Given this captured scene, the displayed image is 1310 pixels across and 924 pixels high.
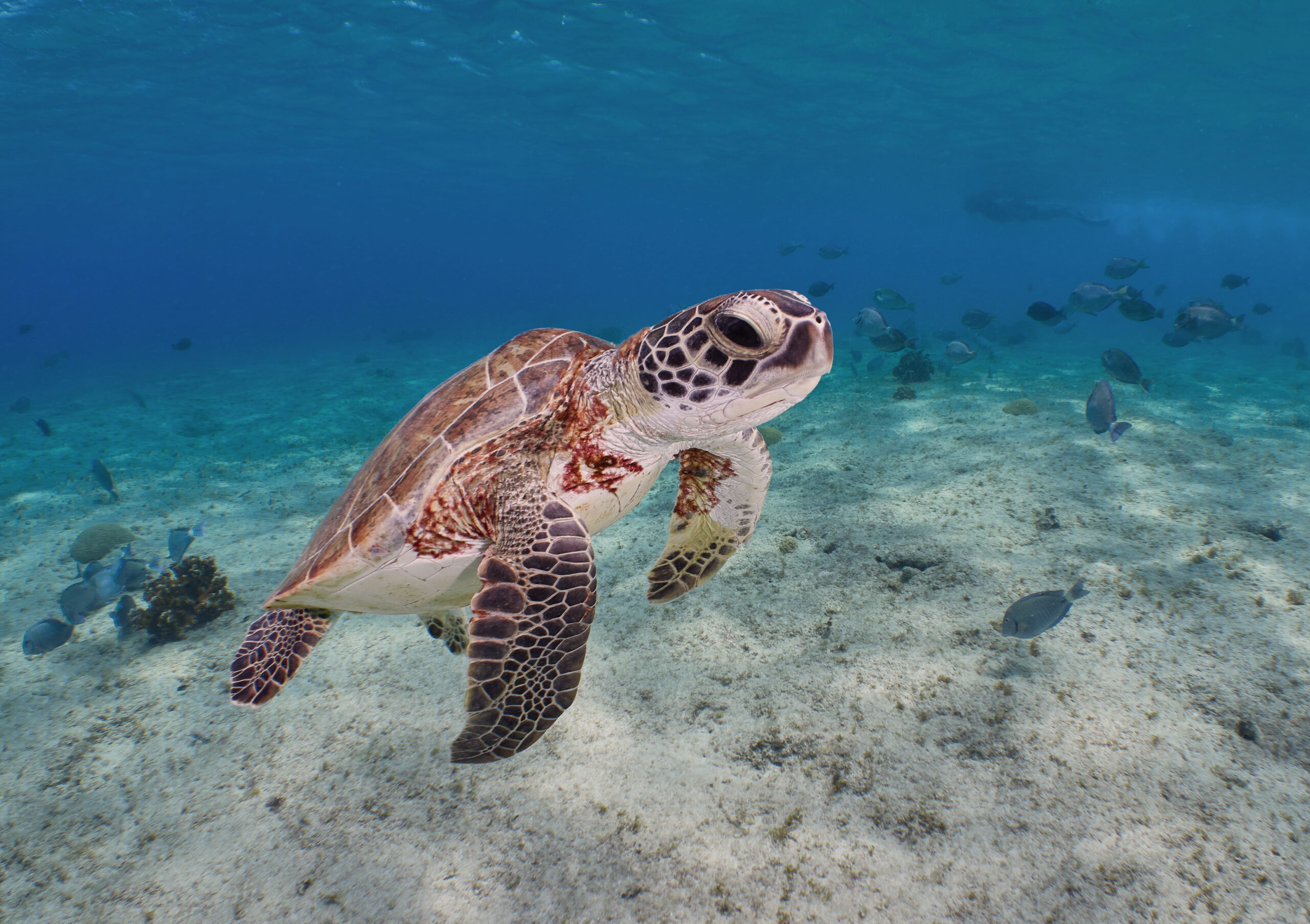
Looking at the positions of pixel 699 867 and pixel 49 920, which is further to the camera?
pixel 49 920

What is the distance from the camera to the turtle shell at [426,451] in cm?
227

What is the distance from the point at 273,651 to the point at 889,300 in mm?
9662

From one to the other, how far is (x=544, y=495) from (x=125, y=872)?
2.27 m

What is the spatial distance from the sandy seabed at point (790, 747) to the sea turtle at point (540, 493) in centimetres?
51

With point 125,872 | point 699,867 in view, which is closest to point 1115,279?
point 699,867

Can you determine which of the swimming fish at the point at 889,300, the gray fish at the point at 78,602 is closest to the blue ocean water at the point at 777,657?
the gray fish at the point at 78,602

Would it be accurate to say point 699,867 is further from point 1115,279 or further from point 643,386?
point 1115,279

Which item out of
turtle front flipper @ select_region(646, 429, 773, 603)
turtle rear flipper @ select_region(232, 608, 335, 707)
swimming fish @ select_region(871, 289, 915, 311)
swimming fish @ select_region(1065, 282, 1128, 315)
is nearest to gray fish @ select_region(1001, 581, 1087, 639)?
turtle front flipper @ select_region(646, 429, 773, 603)

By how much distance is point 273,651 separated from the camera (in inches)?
105

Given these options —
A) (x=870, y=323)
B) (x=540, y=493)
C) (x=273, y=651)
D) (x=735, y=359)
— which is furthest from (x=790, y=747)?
(x=870, y=323)

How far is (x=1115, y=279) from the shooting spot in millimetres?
9836

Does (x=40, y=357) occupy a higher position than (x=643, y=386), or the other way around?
(x=643, y=386)

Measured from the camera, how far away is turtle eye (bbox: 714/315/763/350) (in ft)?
5.87

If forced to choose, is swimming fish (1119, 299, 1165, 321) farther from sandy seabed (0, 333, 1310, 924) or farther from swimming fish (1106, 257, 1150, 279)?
sandy seabed (0, 333, 1310, 924)
